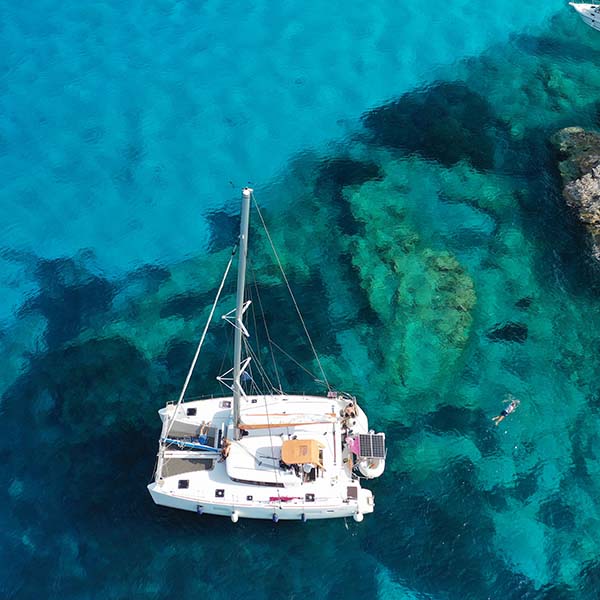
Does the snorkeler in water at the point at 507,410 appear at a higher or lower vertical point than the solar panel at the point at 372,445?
higher

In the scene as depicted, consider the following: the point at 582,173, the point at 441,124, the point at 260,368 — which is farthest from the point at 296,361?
the point at 582,173

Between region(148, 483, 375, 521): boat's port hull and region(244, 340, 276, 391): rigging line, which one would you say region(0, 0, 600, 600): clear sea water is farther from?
region(148, 483, 375, 521): boat's port hull

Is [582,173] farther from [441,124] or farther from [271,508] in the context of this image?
[271,508]

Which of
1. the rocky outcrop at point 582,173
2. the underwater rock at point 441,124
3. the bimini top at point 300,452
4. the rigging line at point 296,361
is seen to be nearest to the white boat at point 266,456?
the bimini top at point 300,452

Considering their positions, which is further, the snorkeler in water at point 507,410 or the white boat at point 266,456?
the snorkeler in water at point 507,410

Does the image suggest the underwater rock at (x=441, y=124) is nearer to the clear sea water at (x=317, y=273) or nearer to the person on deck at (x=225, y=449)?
the clear sea water at (x=317, y=273)

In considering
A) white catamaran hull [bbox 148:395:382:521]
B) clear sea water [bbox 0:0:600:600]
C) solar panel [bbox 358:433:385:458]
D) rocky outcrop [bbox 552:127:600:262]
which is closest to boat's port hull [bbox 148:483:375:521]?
white catamaran hull [bbox 148:395:382:521]

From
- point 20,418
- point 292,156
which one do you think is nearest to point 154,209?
point 292,156
